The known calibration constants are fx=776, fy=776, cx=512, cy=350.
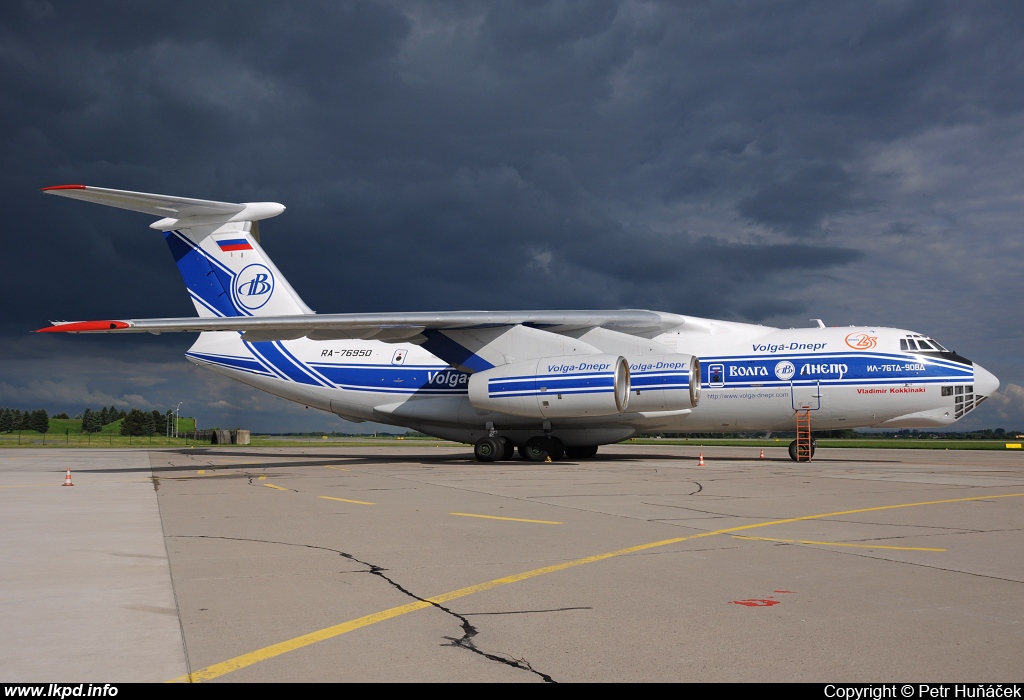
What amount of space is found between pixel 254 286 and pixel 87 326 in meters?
7.46

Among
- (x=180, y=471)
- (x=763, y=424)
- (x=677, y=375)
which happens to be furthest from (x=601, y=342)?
(x=180, y=471)

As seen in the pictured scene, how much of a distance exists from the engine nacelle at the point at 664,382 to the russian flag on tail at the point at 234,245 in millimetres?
11622

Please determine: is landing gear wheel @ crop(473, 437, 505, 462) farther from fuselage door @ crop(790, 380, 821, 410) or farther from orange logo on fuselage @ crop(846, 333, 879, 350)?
orange logo on fuselage @ crop(846, 333, 879, 350)

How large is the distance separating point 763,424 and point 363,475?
997 cm

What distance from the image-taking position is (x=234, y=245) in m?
22.1

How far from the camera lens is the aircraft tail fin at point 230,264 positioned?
22.0m

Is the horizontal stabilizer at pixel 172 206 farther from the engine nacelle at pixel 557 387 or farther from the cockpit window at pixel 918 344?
the cockpit window at pixel 918 344

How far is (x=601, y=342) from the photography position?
63.4ft

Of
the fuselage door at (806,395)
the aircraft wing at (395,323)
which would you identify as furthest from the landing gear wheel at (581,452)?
the fuselage door at (806,395)

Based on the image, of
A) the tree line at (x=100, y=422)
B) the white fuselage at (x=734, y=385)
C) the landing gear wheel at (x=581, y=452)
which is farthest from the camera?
the tree line at (x=100, y=422)

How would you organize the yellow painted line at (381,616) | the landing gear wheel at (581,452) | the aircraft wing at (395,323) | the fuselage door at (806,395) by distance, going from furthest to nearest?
the landing gear wheel at (581,452), the fuselage door at (806,395), the aircraft wing at (395,323), the yellow painted line at (381,616)

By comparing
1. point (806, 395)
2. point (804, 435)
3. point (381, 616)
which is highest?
point (806, 395)
